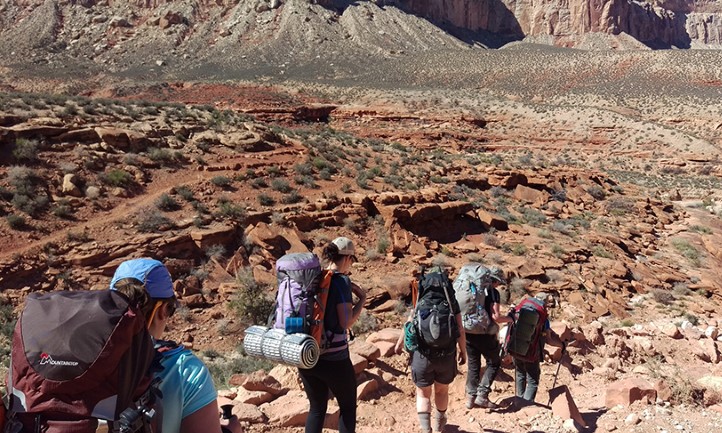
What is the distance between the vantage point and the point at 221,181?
471 inches

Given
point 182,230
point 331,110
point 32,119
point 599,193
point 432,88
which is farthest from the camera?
point 432,88

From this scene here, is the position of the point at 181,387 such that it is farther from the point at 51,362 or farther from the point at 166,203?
the point at 166,203

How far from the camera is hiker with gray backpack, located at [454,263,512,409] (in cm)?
495

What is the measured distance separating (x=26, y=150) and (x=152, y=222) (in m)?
3.27

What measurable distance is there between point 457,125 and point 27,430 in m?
37.0

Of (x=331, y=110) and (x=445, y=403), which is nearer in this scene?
(x=445, y=403)

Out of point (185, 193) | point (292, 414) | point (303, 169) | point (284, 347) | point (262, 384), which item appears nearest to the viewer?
point (284, 347)

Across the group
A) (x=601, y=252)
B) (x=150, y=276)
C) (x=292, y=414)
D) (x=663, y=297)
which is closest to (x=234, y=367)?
(x=292, y=414)

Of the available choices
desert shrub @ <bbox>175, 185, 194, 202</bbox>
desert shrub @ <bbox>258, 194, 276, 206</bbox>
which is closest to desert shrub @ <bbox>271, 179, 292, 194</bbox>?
desert shrub @ <bbox>258, 194, 276, 206</bbox>

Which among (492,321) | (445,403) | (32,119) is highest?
(32,119)

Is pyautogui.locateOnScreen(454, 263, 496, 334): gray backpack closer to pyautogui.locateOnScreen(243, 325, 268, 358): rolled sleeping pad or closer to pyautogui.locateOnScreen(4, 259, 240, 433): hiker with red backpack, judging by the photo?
pyautogui.locateOnScreen(243, 325, 268, 358): rolled sleeping pad

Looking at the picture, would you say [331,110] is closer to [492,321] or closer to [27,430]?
[492,321]

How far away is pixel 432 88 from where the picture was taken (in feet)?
167

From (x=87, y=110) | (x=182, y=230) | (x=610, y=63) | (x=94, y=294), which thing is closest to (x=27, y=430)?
(x=94, y=294)
